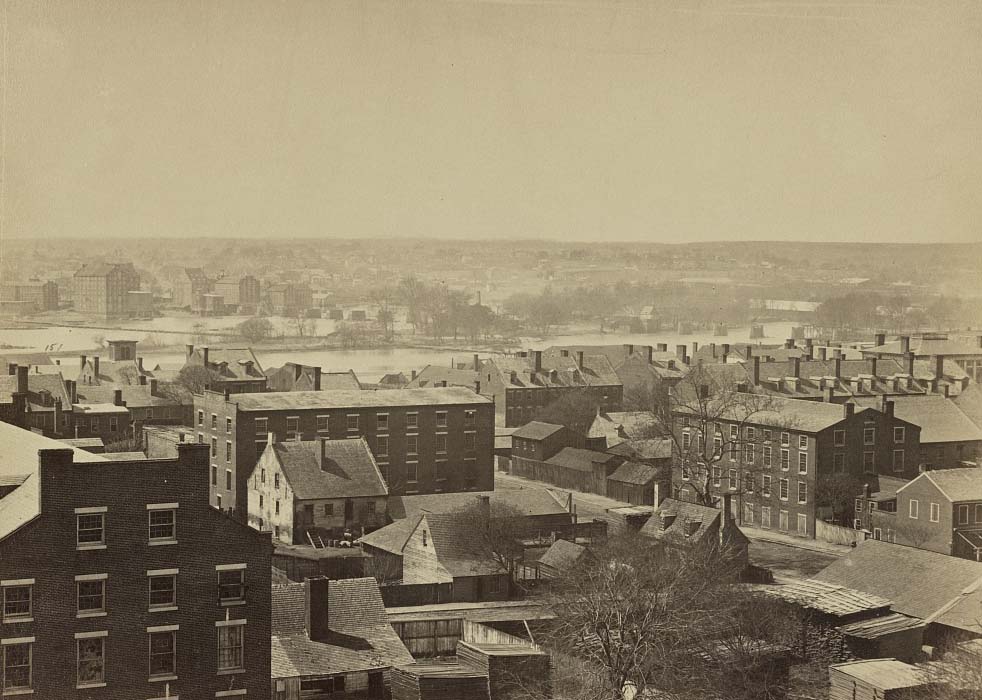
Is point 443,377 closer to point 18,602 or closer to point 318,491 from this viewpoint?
point 318,491

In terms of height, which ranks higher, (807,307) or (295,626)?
(807,307)

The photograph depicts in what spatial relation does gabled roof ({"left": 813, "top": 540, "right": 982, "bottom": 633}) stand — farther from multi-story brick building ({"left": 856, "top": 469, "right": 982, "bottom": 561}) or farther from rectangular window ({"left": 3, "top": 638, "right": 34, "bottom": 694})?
rectangular window ({"left": 3, "top": 638, "right": 34, "bottom": 694})

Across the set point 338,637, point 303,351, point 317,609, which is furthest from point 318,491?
point 303,351

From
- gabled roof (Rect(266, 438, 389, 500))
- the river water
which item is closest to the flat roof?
gabled roof (Rect(266, 438, 389, 500))

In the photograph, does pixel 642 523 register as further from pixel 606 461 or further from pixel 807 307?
pixel 807 307

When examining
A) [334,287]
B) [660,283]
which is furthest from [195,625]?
[660,283]

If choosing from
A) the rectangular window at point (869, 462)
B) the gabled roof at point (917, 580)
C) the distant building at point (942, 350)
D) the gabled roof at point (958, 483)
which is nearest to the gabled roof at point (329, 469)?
the gabled roof at point (917, 580)

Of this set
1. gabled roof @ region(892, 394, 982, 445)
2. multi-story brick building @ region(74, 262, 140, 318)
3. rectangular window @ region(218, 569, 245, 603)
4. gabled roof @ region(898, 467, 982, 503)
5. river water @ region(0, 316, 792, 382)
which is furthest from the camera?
multi-story brick building @ region(74, 262, 140, 318)

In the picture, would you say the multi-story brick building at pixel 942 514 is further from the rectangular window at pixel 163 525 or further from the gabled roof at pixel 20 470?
the gabled roof at pixel 20 470
